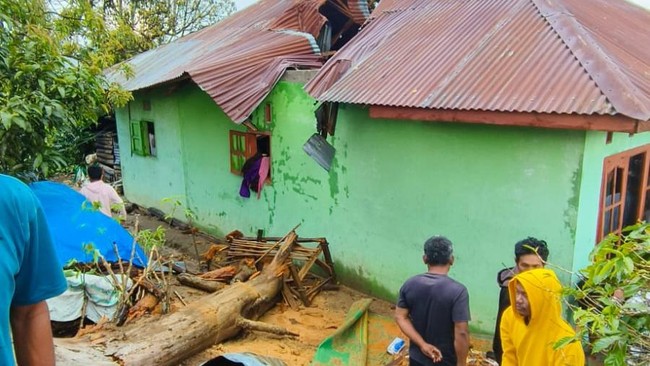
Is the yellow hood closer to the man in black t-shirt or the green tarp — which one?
the man in black t-shirt

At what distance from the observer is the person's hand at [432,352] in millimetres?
3250

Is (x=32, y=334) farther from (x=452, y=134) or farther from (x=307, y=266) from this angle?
(x=307, y=266)

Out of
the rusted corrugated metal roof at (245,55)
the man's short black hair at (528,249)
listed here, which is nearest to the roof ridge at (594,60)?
the man's short black hair at (528,249)

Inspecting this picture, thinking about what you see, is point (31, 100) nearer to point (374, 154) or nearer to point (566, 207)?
point (374, 154)

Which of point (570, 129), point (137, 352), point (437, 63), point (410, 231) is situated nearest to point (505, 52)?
point (437, 63)

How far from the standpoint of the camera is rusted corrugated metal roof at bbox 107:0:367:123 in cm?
712

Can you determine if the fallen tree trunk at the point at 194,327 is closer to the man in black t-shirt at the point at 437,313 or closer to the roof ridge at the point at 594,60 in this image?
the man in black t-shirt at the point at 437,313

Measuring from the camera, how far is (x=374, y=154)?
6273mm

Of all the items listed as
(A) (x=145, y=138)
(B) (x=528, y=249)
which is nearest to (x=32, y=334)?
(B) (x=528, y=249)

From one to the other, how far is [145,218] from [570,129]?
31.9 feet

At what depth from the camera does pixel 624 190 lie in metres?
5.26

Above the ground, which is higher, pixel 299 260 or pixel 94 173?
pixel 94 173

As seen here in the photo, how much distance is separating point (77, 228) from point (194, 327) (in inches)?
102

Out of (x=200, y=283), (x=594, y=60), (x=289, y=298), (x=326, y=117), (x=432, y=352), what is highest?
(x=594, y=60)
